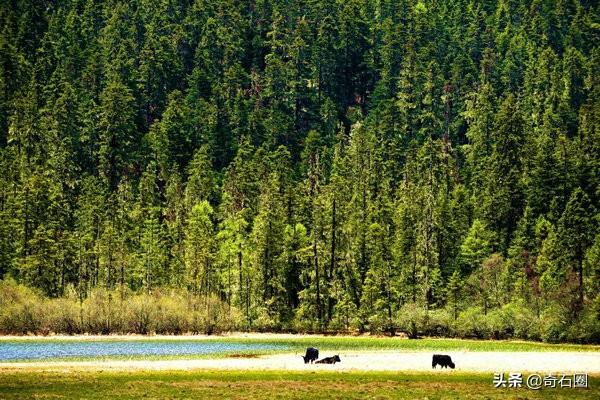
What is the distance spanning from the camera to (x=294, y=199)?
12988 centimetres

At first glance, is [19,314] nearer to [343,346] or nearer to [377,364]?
[343,346]

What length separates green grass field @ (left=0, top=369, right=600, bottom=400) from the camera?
4003 cm

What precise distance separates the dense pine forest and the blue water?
13390mm

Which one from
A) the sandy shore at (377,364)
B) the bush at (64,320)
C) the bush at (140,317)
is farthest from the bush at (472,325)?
the bush at (64,320)

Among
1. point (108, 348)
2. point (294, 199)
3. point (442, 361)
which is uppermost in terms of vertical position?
point (294, 199)

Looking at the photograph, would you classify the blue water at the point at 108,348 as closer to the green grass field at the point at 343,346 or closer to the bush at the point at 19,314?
the green grass field at the point at 343,346

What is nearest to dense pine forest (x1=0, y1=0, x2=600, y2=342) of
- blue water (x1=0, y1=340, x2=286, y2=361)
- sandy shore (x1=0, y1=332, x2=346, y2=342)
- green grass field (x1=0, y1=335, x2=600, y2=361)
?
sandy shore (x1=0, y1=332, x2=346, y2=342)

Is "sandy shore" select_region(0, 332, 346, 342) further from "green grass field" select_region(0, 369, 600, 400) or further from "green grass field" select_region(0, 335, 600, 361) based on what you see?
"green grass field" select_region(0, 369, 600, 400)

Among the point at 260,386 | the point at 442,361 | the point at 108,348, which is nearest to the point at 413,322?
the point at 108,348

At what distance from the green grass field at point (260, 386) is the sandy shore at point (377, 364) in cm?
357

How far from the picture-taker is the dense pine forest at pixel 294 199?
104 metres

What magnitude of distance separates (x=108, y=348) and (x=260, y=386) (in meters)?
36.0

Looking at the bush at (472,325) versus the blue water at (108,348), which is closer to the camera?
the blue water at (108,348)

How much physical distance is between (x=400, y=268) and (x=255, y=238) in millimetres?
20357
